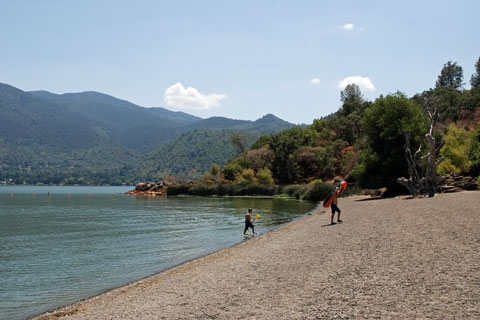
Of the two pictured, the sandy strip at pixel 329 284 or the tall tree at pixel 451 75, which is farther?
the tall tree at pixel 451 75

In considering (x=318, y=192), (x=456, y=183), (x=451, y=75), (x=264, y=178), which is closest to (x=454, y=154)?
(x=456, y=183)

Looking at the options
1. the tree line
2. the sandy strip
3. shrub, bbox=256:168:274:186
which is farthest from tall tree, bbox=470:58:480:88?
the sandy strip

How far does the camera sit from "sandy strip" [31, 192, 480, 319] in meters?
9.67

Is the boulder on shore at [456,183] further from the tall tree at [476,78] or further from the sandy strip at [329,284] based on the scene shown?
the tall tree at [476,78]

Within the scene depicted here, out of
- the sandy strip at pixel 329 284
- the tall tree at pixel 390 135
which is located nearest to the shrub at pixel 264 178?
the tall tree at pixel 390 135

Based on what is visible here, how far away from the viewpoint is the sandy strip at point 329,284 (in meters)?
9.67

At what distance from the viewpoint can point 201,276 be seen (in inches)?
637

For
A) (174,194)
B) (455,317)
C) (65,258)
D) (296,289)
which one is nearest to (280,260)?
(296,289)

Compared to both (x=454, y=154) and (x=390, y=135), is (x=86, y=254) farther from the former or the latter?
(x=454, y=154)

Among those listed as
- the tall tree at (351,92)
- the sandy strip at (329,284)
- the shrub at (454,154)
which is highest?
the tall tree at (351,92)

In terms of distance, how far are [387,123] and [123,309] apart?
4790 centimetres

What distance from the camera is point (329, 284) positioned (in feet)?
39.2

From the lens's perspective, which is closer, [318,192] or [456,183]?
[456,183]

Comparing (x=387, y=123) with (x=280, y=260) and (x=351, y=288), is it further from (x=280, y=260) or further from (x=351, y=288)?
(x=351, y=288)
